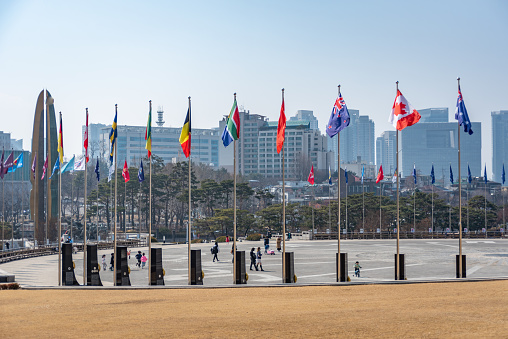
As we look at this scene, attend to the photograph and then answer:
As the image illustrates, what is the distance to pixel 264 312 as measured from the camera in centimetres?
2211

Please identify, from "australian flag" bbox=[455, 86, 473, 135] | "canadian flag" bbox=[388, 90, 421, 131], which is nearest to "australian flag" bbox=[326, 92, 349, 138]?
"canadian flag" bbox=[388, 90, 421, 131]

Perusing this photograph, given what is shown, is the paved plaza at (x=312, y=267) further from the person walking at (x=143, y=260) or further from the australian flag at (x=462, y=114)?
the australian flag at (x=462, y=114)

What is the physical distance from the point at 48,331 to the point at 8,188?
13905 centimetres

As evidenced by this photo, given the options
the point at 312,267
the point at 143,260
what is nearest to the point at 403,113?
the point at 312,267

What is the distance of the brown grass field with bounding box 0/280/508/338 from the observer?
60.7ft

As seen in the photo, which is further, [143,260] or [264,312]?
[143,260]

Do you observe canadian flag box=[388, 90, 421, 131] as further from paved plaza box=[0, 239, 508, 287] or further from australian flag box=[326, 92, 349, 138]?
paved plaza box=[0, 239, 508, 287]

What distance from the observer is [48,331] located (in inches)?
758

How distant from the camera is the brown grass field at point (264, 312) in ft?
60.7

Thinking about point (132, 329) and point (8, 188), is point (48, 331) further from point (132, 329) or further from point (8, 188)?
point (8, 188)

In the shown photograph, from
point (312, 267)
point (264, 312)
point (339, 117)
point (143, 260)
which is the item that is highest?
point (339, 117)

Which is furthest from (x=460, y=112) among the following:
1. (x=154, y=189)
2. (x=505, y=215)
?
(x=505, y=215)

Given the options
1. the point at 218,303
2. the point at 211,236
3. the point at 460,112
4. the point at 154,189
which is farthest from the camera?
the point at 154,189

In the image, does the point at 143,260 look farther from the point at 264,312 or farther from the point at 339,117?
the point at 264,312
